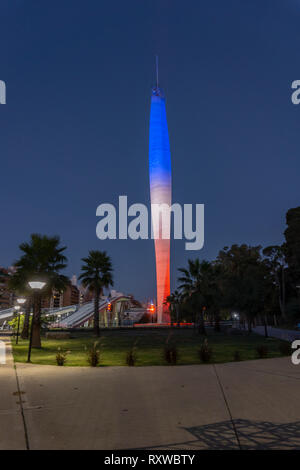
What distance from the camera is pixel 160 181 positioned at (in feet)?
334

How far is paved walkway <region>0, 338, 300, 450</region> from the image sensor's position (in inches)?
221

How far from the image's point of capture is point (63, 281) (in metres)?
27.8

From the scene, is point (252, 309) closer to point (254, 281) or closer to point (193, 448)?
point (254, 281)

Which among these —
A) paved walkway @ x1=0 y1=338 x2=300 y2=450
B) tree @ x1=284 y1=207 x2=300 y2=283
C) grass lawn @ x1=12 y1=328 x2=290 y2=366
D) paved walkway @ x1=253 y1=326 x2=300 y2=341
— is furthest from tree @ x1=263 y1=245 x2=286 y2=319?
paved walkway @ x1=0 y1=338 x2=300 y2=450

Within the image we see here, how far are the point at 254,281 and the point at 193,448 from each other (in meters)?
39.0

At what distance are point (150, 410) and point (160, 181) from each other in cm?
9619

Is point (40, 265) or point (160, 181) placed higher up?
point (160, 181)

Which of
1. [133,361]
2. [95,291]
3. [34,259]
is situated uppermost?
[34,259]

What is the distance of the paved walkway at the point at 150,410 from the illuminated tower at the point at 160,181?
7949 centimetres

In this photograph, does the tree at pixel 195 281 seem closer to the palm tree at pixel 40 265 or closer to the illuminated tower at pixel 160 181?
the palm tree at pixel 40 265

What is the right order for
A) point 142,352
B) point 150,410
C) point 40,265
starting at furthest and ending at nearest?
1. point 40,265
2. point 142,352
3. point 150,410

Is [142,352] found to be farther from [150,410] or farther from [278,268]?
[278,268]

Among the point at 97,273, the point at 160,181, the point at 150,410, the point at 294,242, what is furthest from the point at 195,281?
the point at 160,181
